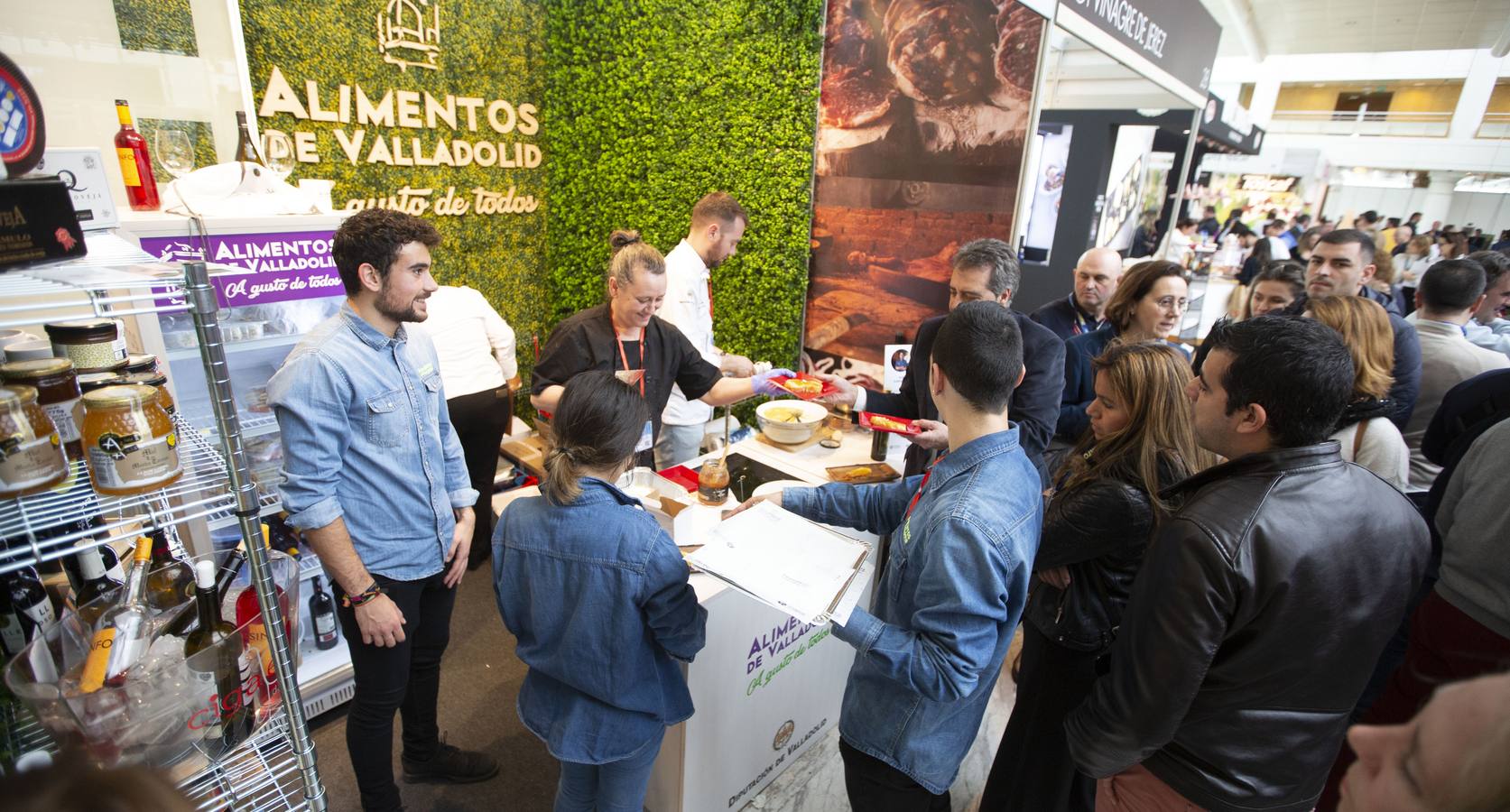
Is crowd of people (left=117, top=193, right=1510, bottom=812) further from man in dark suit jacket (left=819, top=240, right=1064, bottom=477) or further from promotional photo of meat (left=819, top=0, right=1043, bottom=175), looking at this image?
promotional photo of meat (left=819, top=0, right=1043, bottom=175)

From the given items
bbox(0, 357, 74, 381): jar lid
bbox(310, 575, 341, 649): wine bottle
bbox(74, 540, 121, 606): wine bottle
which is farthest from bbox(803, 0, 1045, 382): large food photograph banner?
bbox(74, 540, 121, 606): wine bottle

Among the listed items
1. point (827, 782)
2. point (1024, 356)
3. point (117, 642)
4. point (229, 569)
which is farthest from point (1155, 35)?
point (117, 642)

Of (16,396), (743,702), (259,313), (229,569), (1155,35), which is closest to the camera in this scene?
(16,396)

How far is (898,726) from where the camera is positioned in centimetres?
154

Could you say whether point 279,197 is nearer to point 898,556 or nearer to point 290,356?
point 290,356

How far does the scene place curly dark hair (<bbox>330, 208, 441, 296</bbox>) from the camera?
1.75 m

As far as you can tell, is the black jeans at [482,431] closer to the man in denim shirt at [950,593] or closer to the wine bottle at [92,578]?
the wine bottle at [92,578]

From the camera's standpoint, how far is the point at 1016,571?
138cm

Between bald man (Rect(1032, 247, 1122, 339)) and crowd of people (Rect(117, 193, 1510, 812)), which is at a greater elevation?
bald man (Rect(1032, 247, 1122, 339))

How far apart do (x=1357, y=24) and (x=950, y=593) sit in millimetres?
13687

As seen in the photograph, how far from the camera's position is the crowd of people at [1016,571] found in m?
1.31

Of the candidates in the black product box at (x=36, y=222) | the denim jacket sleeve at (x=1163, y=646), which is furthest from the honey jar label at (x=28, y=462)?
the denim jacket sleeve at (x=1163, y=646)

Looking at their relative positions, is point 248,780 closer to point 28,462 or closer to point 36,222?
point 28,462

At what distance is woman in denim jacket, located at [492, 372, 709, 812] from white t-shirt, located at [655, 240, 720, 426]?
190 centimetres
